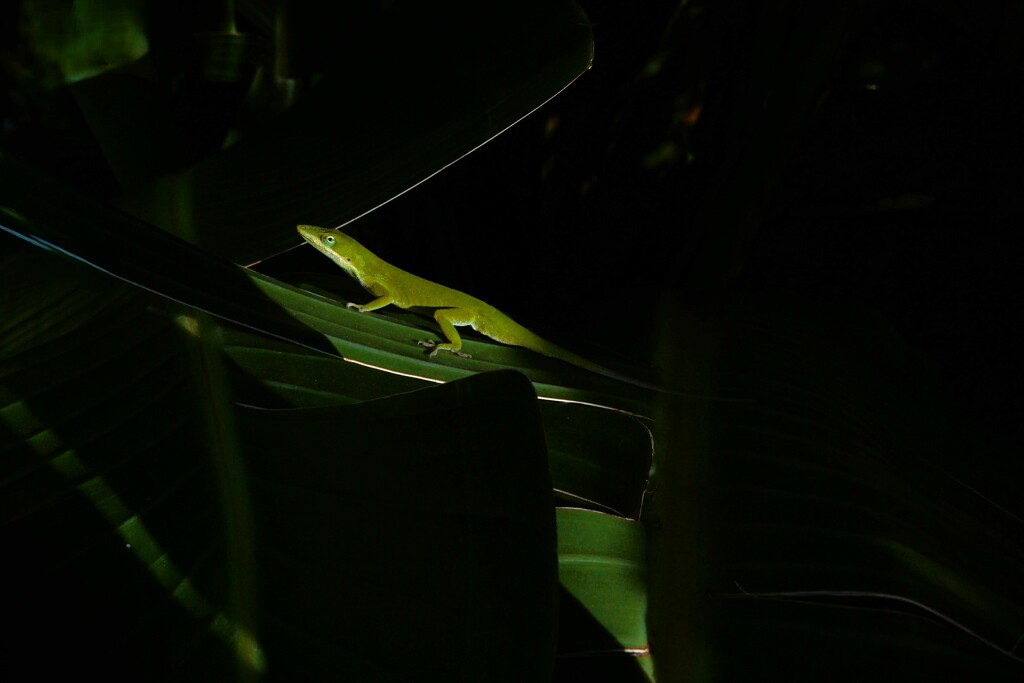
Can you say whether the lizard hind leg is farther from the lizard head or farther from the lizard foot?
the lizard head

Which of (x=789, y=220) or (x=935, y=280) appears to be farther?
(x=935, y=280)

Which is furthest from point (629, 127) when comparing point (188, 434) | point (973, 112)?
point (188, 434)

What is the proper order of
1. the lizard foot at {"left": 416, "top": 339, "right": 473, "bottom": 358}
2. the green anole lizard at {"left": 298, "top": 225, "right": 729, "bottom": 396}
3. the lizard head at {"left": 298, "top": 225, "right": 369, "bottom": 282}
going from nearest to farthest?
the lizard foot at {"left": 416, "top": 339, "right": 473, "bottom": 358}
the green anole lizard at {"left": 298, "top": 225, "right": 729, "bottom": 396}
the lizard head at {"left": 298, "top": 225, "right": 369, "bottom": 282}

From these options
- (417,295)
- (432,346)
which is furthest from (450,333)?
(417,295)

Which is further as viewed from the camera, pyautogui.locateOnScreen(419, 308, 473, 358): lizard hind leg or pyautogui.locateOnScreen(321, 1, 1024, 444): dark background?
pyautogui.locateOnScreen(321, 1, 1024, 444): dark background

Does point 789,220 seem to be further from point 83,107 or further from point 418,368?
point 83,107

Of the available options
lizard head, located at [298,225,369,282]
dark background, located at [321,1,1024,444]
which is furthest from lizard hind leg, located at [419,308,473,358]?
lizard head, located at [298,225,369,282]

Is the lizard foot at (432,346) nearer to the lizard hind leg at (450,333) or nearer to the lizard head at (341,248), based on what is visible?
the lizard hind leg at (450,333)

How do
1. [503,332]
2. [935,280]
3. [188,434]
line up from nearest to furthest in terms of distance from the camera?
1. [188,434]
2. [503,332]
3. [935,280]
